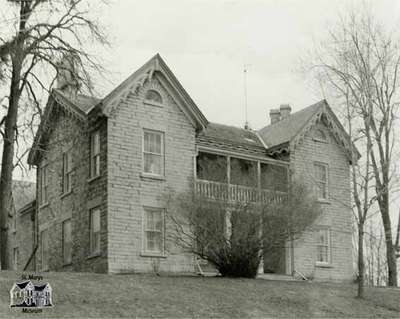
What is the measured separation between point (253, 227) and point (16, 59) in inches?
415

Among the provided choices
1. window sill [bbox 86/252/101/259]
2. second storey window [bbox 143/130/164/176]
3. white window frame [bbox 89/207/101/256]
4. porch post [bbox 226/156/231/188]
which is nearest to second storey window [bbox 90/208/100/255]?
white window frame [bbox 89/207/101/256]

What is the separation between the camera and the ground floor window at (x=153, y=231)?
30.7 metres

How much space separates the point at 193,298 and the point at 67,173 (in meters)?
12.0

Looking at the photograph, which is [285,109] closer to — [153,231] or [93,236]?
[153,231]

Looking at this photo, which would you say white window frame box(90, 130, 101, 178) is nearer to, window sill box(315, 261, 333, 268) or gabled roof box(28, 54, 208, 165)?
gabled roof box(28, 54, 208, 165)

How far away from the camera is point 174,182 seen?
31922 millimetres

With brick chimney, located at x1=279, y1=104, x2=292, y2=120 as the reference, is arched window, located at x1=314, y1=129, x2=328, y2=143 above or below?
below

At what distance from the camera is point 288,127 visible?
3791 centimetres

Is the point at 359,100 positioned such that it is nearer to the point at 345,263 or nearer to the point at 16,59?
the point at 345,263

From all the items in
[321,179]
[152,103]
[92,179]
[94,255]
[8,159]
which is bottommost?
[94,255]

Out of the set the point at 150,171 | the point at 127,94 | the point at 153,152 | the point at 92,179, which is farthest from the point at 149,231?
the point at 127,94

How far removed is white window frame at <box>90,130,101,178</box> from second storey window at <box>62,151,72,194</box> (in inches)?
92.2

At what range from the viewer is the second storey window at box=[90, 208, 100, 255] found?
30.8 metres

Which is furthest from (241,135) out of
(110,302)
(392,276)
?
(110,302)
